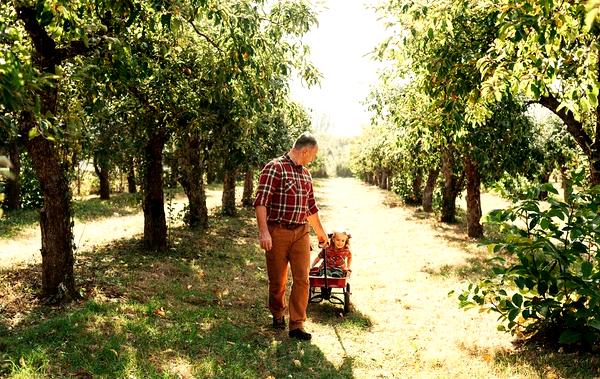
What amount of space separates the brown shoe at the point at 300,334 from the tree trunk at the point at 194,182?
366 inches

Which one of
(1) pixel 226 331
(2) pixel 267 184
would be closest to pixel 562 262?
(2) pixel 267 184

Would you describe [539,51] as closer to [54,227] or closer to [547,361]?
[547,361]

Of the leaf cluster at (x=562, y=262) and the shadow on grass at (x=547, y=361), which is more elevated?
the leaf cluster at (x=562, y=262)

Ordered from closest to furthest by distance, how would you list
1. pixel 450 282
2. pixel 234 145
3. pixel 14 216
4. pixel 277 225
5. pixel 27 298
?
pixel 277 225, pixel 27 298, pixel 234 145, pixel 450 282, pixel 14 216

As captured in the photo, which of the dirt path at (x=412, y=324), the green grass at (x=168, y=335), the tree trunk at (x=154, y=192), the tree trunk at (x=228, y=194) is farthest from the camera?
the tree trunk at (x=228, y=194)

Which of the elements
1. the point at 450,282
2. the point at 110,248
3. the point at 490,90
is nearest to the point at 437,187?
the point at 450,282

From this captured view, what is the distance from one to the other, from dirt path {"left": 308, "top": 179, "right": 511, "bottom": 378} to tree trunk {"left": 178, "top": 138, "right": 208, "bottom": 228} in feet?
18.7

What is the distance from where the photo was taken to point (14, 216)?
1850 centimetres

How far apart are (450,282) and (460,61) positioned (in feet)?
17.8

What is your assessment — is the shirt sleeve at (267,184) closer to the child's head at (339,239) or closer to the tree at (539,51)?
the child's head at (339,239)

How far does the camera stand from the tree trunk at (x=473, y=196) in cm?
1792

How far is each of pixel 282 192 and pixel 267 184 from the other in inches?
9.8

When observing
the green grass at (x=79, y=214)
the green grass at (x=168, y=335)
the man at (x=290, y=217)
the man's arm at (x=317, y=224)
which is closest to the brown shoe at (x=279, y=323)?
the green grass at (x=168, y=335)

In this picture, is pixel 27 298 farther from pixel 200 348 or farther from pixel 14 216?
pixel 14 216
